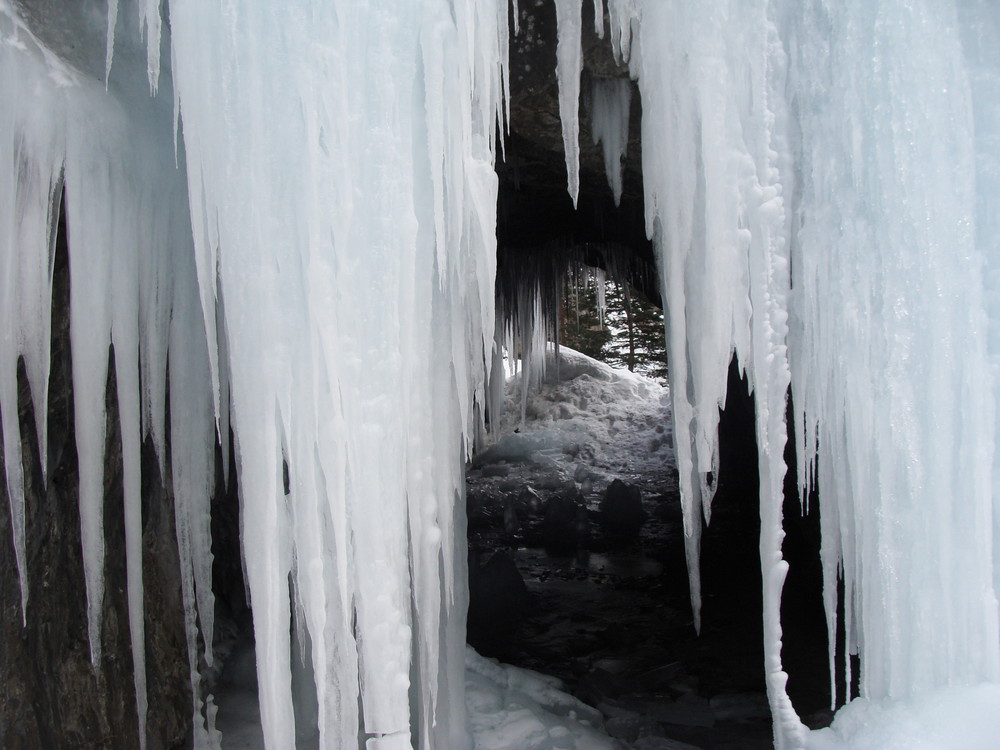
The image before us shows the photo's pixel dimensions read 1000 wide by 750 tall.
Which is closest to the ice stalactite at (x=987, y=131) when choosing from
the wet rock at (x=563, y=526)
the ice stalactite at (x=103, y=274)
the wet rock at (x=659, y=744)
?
the wet rock at (x=659, y=744)

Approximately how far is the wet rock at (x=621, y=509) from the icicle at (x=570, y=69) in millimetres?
6508

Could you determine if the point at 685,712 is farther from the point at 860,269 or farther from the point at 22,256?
the point at 22,256

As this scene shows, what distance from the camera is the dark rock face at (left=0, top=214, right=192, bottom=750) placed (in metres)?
2.27

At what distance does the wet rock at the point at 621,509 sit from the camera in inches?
342

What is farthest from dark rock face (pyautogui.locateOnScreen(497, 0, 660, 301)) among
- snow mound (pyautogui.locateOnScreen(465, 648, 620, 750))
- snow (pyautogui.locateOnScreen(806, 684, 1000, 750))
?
snow mound (pyautogui.locateOnScreen(465, 648, 620, 750))

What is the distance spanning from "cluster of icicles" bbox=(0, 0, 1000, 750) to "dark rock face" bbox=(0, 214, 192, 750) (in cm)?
10

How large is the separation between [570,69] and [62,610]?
2.58 metres

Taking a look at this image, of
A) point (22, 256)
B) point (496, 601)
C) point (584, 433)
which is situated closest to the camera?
point (22, 256)

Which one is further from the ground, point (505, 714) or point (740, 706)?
point (505, 714)

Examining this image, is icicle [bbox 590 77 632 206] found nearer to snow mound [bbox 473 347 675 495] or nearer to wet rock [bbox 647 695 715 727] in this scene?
wet rock [bbox 647 695 715 727]

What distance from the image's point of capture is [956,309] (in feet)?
7.75

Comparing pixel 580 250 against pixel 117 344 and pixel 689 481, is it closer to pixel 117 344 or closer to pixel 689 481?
pixel 689 481

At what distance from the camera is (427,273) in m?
2.35

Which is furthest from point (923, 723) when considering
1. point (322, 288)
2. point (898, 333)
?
point (322, 288)
